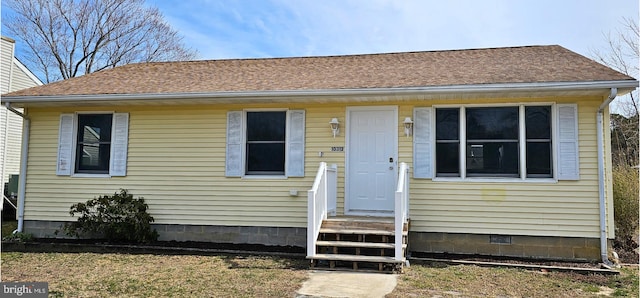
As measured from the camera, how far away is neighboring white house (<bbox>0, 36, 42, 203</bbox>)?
13.5m

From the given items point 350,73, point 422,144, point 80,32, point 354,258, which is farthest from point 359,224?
point 80,32

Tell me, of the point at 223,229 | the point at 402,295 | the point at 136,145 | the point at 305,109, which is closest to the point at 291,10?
the point at 305,109

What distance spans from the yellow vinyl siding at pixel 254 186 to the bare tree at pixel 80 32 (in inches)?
626

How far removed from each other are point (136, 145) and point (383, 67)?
194 inches

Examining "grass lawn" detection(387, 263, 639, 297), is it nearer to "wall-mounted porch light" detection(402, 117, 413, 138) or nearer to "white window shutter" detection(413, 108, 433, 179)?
"white window shutter" detection(413, 108, 433, 179)

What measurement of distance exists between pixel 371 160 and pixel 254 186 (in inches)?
83.5

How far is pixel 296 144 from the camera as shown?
759 cm

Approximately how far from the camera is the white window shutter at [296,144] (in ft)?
24.8

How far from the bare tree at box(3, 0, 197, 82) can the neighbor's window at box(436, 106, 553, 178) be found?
20728 mm

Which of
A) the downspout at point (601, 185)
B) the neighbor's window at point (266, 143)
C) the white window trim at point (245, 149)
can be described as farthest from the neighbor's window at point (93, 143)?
the downspout at point (601, 185)

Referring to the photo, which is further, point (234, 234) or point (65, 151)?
point (65, 151)

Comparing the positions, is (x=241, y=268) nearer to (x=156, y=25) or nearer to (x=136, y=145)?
(x=136, y=145)

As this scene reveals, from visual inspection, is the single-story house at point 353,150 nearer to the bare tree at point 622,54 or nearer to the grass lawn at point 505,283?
the grass lawn at point 505,283

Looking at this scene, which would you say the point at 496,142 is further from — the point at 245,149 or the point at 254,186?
the point at 245,149
